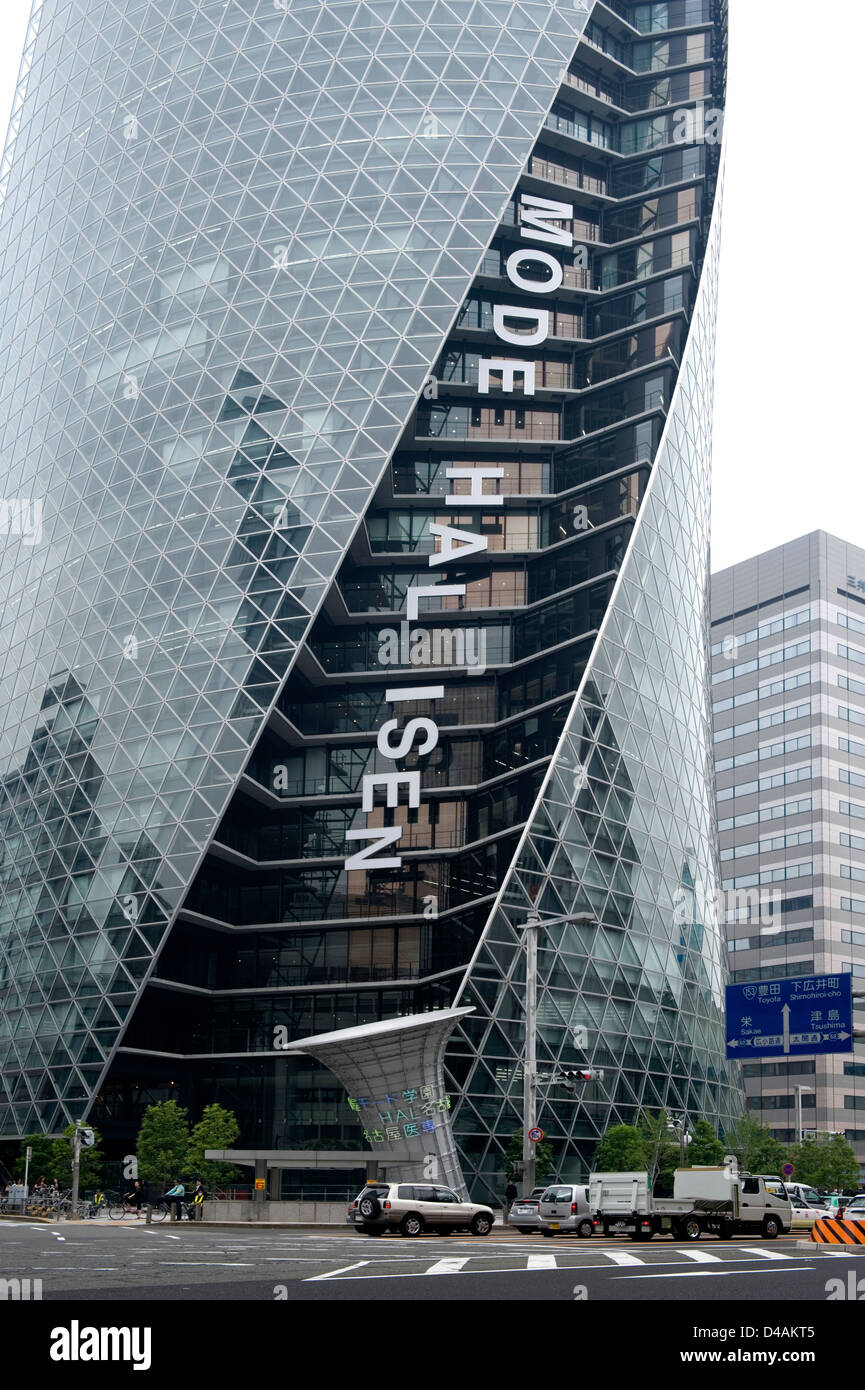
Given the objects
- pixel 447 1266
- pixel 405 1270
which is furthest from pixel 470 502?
pixel 405 1270

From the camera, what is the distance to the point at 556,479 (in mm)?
78688

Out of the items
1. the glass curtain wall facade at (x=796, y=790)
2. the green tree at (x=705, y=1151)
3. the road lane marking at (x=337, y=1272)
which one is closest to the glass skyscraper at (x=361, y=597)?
the green tree at (x=705, y=1151)

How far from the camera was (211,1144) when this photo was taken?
60.7 metres

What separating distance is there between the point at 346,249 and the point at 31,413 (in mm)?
23215

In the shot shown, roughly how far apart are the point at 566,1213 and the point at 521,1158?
19889 millimetres

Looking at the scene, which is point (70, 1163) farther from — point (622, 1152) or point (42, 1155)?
point (622, 1152)

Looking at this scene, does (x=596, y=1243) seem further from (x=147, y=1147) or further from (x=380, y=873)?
(x=380, y=873)

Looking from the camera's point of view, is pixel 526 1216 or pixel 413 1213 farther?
pixel 526 1216

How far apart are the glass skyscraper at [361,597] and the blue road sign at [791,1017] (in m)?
11.6

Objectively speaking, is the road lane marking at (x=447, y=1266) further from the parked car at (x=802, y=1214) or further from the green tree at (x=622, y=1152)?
the green tree at (x=622, y=1152)

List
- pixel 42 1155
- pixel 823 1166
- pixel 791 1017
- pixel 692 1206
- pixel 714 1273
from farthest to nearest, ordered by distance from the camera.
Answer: pixel 823 1166 → pixel 42 1155 → pixel 791 1017 → pixel 692 1206 → pixel 714 1273

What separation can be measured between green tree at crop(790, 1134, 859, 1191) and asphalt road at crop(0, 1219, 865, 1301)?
207ft

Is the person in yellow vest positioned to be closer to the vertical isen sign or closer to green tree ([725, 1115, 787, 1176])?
the vertical isen sign
